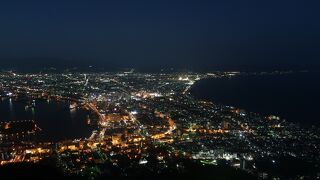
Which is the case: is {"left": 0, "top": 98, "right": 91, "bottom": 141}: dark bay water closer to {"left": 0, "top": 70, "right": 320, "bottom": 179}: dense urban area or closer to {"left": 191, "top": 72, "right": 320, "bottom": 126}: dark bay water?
{"left": 0, "top": 70, "right": 320, "bottom": 179}: dense urban area

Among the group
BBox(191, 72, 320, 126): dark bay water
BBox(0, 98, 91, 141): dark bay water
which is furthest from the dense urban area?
BBox(191, 72, 320, 126): dark bay water

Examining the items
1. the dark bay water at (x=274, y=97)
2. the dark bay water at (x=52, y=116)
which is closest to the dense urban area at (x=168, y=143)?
the dark bay water at (x=52, y=116)

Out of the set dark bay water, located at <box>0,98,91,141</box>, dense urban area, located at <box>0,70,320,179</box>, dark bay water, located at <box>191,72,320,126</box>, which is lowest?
dark bay water, located at <box>191,72,320,126</box>

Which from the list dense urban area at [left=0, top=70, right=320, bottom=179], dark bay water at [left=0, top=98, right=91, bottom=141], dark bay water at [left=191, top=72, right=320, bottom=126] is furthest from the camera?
dark bay water at [left=191, top=72, right=320, bottom=126]

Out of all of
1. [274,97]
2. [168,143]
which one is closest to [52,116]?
[168,143]

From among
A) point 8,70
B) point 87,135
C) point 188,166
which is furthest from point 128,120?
point 8,70

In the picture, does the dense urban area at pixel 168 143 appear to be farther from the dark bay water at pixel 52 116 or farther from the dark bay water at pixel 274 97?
the dark bay water at pixel 274 97

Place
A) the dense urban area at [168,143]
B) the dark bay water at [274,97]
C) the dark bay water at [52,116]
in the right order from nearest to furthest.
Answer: the dense urban area at [168,143] < the dark bay water at [52,116] < the dark bay water at [274,97]
